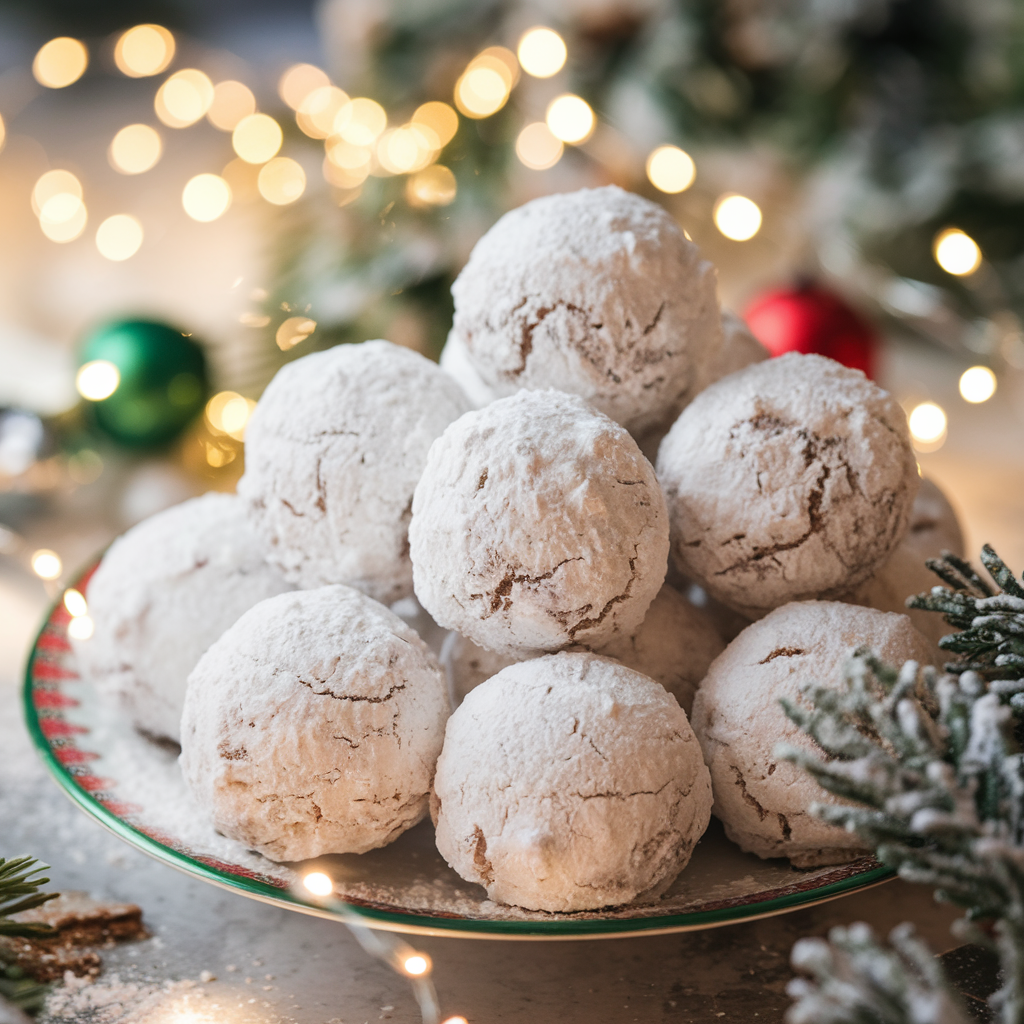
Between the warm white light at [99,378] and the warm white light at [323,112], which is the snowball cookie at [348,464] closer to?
the warm white light at [99,378]

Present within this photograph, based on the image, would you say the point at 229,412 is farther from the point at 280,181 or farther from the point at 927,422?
the point at 927,422

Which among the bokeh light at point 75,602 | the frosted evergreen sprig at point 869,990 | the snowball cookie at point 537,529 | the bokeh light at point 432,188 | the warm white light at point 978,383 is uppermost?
the bokeh light at point 432,188

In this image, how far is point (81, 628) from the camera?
1091mm

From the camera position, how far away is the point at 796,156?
249cm

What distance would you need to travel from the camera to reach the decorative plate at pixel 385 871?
74 cm

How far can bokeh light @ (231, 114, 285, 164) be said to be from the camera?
2.18 m

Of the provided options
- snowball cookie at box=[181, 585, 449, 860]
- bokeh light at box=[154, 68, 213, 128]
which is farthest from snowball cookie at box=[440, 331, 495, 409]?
bokeh light at box=[154, 68, 213, 128]

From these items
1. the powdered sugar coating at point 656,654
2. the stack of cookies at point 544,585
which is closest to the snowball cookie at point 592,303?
the stack of cookies at point 544,585

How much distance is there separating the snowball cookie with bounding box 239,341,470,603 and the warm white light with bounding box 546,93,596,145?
1.26 metres

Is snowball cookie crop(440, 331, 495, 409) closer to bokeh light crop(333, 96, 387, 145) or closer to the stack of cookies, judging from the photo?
the stack of cookies

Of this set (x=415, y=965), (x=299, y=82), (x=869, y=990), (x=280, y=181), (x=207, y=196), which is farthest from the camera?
(x=299, y=82)

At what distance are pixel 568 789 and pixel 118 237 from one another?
2248 millimetres

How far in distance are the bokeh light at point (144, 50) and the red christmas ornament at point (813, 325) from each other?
1.56 metres

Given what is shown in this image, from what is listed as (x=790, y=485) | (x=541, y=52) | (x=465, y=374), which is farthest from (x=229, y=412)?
(x=790, y=485)
